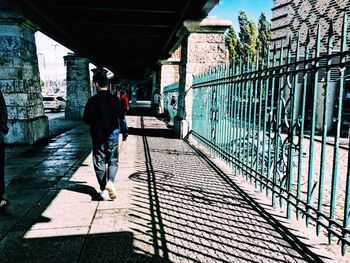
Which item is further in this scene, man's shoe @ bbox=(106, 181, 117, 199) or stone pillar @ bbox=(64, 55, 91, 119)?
stone pillar @ bbox=(64, 55, 91, 119)

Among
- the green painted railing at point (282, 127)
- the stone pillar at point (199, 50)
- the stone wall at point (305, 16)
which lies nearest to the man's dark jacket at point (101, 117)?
the green painted railing at point (282, 127)

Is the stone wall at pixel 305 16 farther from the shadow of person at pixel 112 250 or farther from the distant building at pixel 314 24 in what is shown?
the shadow of person at pixel 112 250

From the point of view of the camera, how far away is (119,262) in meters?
2.71

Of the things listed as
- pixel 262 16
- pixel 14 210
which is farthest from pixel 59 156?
pixel 262 16

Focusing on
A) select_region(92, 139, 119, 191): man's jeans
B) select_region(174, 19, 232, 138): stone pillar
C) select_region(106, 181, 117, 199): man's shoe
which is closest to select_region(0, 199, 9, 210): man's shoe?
select_region(92, 139, 119, 191): man's jeans

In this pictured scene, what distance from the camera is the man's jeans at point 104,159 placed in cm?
425

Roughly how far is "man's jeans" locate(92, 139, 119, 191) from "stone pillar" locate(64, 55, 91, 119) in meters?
13.8

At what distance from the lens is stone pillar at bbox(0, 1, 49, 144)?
8.20 meters

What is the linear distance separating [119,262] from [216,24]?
7.83 m

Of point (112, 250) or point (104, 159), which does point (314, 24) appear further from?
point (112, 250)

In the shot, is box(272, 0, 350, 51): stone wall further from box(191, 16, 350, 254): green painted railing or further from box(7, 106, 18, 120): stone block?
box(7, 106, 18, 120): stone block

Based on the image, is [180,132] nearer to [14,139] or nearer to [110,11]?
[110,11]

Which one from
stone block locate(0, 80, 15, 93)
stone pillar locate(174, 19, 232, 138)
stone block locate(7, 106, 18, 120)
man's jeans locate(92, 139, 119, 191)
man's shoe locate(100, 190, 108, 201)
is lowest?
man's shoe locate(100, 190, 108, 201)

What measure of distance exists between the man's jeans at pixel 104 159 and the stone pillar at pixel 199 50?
18.3ft
